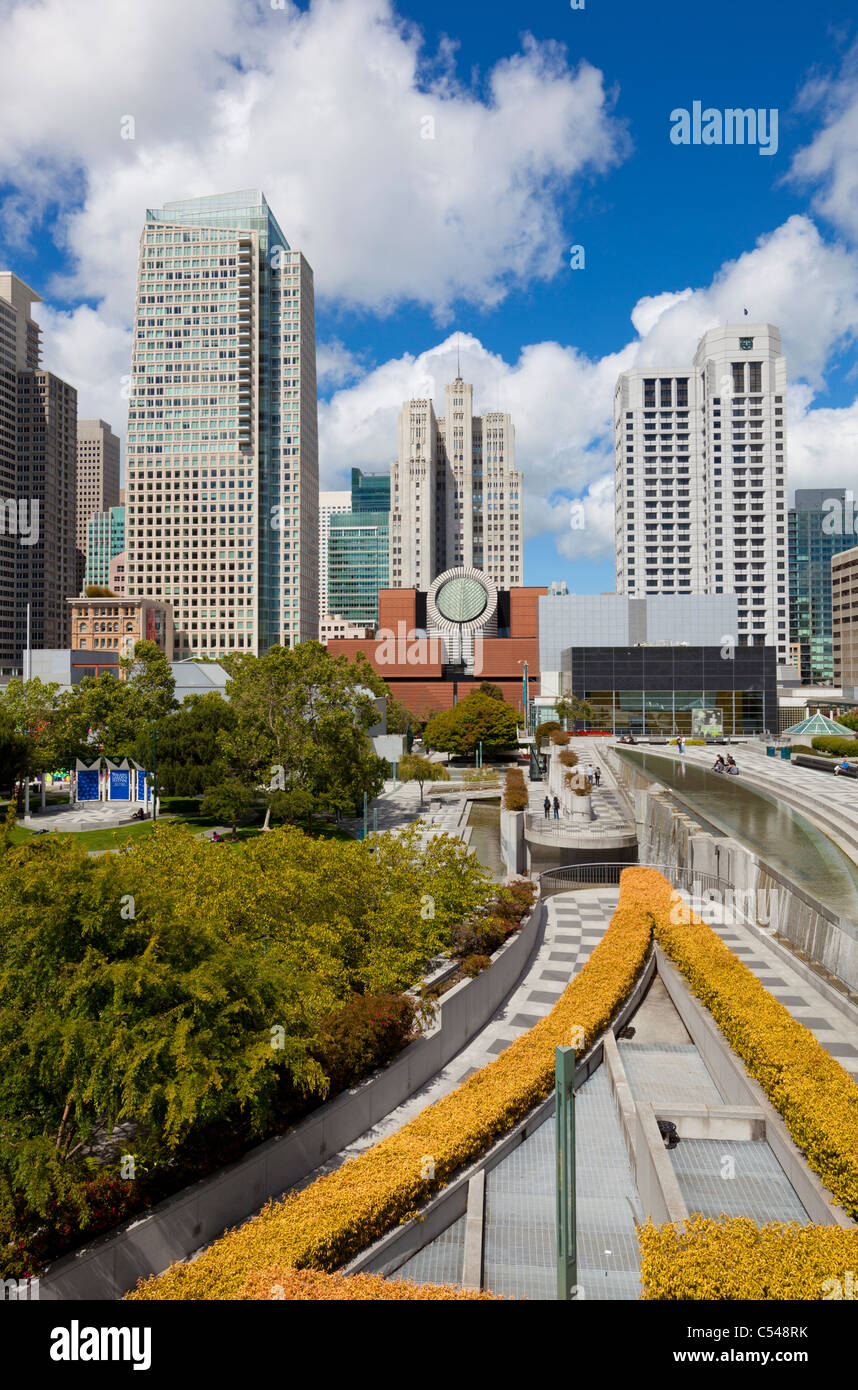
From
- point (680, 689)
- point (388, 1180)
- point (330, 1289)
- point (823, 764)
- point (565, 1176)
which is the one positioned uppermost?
point (680, 689)

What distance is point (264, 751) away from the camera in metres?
36.5

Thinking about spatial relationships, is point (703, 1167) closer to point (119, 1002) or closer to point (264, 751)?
point (119, 1002)

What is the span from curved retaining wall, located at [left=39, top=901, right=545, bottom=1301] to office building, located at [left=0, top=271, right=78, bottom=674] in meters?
161

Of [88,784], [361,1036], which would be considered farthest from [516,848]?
[88,784]

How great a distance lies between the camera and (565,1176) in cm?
646

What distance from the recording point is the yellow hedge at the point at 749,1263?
20.9 ft

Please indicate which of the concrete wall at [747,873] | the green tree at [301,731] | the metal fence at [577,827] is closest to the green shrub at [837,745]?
the concrete wall at [747,873]

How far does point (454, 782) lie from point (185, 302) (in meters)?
113

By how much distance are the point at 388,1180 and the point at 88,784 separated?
45281 mm

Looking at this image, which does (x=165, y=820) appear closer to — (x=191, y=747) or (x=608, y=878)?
(x=191, y=747)

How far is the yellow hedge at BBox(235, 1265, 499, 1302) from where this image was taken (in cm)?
648

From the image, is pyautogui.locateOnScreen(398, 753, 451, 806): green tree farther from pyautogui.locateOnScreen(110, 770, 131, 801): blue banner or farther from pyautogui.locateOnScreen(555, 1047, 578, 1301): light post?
pyautogui.locateOnScreen(555, 1047, 578, 1301): light post

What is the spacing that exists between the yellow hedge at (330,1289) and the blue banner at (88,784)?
46.2m

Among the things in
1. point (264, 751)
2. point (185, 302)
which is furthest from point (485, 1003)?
point (185, 302)
